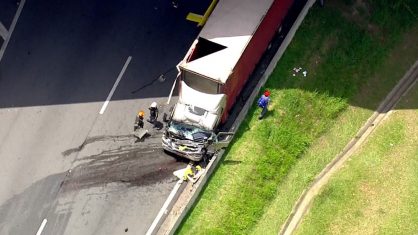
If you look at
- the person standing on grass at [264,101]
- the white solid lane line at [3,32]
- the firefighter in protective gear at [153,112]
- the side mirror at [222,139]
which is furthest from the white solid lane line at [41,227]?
the person standing on grass at [264,101]

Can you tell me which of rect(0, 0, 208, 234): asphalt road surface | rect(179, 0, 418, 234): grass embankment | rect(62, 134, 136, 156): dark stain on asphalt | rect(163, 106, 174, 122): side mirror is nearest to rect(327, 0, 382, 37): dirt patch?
rect(179, 0, 418, 234): grass embankment

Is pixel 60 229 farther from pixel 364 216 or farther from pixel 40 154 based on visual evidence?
pixel 364 216

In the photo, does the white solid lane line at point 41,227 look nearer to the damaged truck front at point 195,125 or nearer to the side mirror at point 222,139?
the damaged truck front at point 195,125

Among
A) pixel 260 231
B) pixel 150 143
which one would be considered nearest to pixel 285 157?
pixel 260 231

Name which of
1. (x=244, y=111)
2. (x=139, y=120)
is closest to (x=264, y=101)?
(x=244, y=111)

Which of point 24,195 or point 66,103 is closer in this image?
point 24,195

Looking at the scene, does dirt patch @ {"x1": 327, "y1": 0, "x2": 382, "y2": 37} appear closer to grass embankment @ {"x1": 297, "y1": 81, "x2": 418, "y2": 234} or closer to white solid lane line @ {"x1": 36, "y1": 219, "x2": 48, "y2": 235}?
grass embankment @ {"x1": 297, "y1": 81, "x2": 418, "y2": 234}
